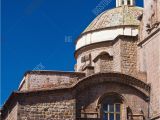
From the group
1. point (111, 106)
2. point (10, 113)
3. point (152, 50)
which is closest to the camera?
point (10, 113)

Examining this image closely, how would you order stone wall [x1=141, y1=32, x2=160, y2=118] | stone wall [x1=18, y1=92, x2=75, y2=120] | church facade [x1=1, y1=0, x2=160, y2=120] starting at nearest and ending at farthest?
stone wall [x1=18, y1=92, x2=75, y2=120], church facade [x1=1, y1=0, x2=160, y2=120], stone wall [x1=141, y1=32, x2=160, y2=118]

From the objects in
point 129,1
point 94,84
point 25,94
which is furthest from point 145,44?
point 129,1

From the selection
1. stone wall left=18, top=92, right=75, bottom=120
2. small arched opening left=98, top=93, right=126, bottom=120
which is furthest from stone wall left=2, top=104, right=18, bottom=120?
small arched opening left=98, top=93, right=126, bottom=120

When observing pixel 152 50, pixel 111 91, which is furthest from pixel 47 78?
pixel 152 50

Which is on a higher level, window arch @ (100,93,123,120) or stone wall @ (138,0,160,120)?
stone wall @ (138,0,160,120)

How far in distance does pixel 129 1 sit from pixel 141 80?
14.4 meters

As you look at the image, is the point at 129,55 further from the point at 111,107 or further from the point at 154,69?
the point at 111,107

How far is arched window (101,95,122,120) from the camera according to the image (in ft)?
77.1

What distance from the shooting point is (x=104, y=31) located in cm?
3209

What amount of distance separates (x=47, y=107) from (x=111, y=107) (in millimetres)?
3582

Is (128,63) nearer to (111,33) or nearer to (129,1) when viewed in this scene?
(111,33)

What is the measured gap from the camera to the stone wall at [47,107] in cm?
2172

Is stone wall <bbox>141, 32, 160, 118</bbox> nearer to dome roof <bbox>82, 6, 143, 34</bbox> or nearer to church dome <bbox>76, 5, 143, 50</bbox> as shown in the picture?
church dome <bbox>76, 5, 143, 50</bbox>

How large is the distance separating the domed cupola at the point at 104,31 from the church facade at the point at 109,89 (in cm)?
343
